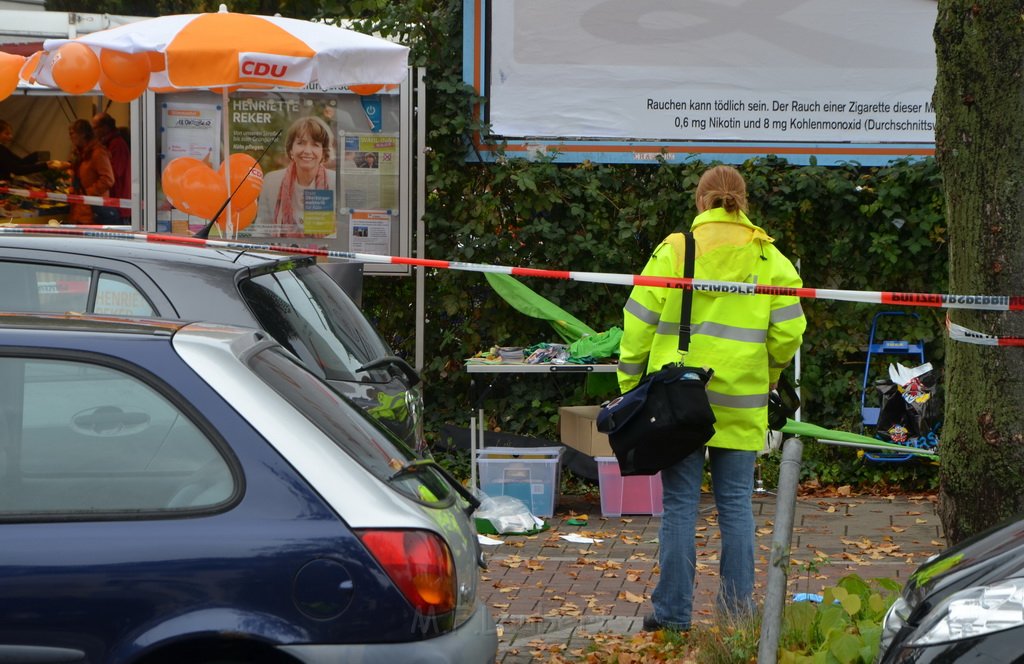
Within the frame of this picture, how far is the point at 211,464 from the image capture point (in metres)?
3.39

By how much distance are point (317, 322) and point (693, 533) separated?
6.30 feet

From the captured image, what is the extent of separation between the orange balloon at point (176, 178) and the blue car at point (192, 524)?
5.50 meters

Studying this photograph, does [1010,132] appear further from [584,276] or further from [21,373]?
[21,373]

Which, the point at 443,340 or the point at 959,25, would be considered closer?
the point at 959,25

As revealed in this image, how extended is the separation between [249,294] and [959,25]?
9.87 feet

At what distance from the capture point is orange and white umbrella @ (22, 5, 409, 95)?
818cm

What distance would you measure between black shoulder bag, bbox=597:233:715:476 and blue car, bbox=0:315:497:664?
207 cm

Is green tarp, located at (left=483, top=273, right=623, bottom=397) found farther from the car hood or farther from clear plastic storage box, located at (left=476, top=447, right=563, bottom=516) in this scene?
the car hood

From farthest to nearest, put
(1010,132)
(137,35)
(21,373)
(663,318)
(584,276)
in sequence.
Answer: (137,35) < (584,276) < (663,318) < (1010,132) < (21,373)

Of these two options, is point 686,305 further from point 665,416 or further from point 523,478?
point 523,478

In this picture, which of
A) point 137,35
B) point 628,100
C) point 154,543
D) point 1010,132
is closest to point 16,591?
point 154,543

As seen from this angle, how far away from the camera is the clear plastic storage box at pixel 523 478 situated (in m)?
8.53

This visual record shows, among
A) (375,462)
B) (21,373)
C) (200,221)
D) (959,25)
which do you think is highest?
(959,25)

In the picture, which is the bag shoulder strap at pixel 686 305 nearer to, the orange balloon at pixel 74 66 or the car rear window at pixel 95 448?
the car rear window at pixel 95 448
